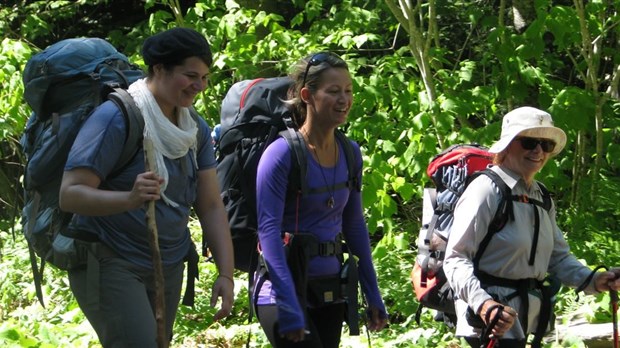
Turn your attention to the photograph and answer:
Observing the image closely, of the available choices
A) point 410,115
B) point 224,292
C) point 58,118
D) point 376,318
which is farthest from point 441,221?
point 410,115

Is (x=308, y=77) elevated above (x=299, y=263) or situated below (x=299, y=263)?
above

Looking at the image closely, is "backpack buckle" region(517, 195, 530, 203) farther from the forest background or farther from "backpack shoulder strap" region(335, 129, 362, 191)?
the forest background

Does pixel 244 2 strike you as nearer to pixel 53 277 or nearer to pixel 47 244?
pixel 53 277

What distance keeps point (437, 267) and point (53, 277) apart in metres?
6.02

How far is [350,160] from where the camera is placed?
442 centimetres

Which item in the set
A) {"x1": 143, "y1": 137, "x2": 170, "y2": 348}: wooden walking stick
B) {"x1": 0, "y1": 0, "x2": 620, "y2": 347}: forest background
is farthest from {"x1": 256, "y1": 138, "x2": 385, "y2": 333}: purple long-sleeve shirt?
{"x1": 0, "y1": 0, "x2": 620, "y2": 347}: forest background

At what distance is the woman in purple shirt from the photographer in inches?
161

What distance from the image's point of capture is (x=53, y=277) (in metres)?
9.80

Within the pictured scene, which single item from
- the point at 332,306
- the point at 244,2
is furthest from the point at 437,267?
the point at 244,2

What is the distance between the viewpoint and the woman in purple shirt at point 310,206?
4.08 m

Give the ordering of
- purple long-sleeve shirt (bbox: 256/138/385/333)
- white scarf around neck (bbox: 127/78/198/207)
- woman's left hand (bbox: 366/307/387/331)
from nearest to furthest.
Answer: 1. white scarf around neck (bbox: 127/78/198/207)
2. purple long-sleeve shirt (bbox: 256/138/385/333)
3. woman's left hand (bbox: 366/307/387/331)

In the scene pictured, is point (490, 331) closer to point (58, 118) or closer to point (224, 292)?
point (224, 292)

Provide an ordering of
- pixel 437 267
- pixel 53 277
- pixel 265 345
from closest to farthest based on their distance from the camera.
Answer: pixel 437 267
pixel 265 345
pixel 53 277

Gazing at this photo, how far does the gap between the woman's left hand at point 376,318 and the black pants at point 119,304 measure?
117 centimetres
